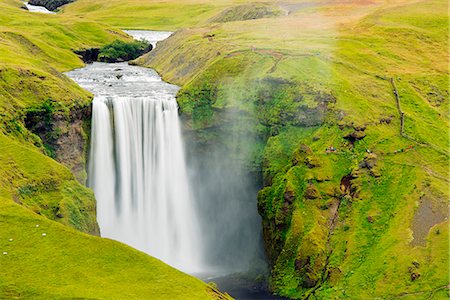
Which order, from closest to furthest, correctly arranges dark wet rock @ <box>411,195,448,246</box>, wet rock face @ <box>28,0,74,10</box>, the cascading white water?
dark wet rock @ <box>411,195,448,246</box>
the cascading white water
wet rock face @ <box>28,0,74,10</box>

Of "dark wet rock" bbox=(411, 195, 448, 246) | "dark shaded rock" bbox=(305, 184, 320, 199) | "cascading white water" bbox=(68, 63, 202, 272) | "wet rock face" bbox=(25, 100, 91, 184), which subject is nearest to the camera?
"dark wet rock" bbox=(411, 195, 448, 246)

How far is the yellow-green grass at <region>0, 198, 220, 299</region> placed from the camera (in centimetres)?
2762

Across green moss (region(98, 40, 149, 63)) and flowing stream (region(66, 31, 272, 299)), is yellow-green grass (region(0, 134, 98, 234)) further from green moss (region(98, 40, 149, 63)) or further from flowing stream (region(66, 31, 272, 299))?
green moss (region(98, 40, 149, 63))

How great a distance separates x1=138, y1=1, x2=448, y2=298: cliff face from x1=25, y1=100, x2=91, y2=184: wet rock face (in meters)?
9.97

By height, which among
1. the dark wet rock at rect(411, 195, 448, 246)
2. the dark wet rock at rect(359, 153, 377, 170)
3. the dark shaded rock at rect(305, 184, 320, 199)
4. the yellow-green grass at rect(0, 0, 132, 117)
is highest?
the yellow-green grass at rect(0, 0, 132, 117)

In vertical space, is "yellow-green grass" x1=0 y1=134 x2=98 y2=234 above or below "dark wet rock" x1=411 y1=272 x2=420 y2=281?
above

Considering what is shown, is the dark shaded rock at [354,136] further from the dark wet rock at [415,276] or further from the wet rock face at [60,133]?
the wet rock face at [60,133]

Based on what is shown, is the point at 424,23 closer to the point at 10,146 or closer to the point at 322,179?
the point at 322,179

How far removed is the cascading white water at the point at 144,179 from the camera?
4909 cm

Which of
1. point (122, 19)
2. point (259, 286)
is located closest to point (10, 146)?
point (259, 286)

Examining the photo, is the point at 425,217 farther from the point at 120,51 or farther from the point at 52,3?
the point at 52,3

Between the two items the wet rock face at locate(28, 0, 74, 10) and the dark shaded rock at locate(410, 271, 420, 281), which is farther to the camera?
the wet rock face at locate(28, 0, 74, 10)

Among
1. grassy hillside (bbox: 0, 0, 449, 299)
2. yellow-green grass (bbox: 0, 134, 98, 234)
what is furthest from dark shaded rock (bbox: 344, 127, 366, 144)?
yellow-green grass (bbox: 0, 134, 98, 234)

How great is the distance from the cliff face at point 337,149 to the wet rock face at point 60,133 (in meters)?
9.97
